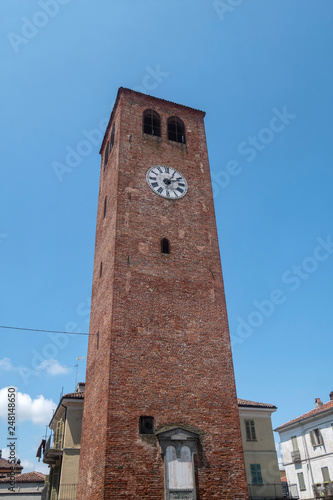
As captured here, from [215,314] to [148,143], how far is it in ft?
28.2

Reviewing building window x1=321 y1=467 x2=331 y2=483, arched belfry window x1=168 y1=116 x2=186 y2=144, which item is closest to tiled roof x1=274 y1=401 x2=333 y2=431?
building window x1=321 y1=467 x2=331 y2=483

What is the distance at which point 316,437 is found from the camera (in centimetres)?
2900

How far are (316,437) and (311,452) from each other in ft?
3.74

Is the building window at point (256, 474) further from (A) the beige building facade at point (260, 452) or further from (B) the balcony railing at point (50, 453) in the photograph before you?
(B) the balcony railing at point (50, 453)

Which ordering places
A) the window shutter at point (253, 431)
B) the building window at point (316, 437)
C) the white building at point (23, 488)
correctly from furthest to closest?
the white building at point (23, 488) < the building window at point (316, 437) < the window shutter at point (253, 431)

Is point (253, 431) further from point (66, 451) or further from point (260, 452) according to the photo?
point (66, 451)

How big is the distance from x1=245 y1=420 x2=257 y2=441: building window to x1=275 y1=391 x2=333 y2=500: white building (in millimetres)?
7230

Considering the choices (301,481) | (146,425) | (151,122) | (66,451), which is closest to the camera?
(146,425)

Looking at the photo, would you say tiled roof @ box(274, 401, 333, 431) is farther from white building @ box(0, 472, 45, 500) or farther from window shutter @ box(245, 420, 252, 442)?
white building @ box(0, 472, 45, 500)

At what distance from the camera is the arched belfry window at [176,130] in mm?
→ 21016

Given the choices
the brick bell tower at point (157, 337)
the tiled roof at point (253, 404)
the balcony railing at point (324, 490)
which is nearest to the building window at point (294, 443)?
the balcony railing at point (324, 490)

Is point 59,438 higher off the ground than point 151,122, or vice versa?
point 151,122

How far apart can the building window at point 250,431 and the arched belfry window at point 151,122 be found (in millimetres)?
15987

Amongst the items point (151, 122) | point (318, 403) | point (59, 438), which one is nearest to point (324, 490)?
point (318, 403)
